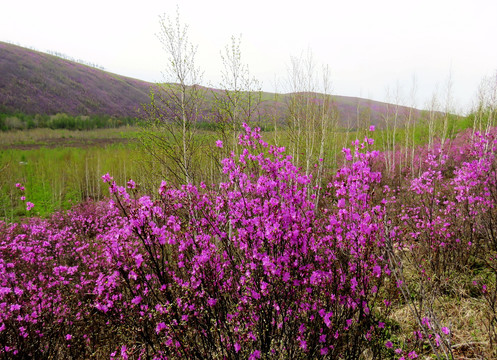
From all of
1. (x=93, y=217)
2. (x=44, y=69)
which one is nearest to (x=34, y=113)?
(x=44, y=69)

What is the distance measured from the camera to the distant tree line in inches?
1414

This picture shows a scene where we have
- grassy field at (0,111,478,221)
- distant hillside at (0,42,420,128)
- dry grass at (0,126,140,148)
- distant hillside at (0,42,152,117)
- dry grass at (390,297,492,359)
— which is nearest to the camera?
dry grass at (390,297,492,359)

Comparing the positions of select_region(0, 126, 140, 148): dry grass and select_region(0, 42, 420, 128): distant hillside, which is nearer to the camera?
select_region(0, 126, 140, 148): dry grass

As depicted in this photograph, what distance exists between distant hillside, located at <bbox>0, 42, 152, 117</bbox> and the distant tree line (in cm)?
392

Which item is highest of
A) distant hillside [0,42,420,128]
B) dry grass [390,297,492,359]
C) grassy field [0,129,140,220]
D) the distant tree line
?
distant hillside [0,42,420,128]

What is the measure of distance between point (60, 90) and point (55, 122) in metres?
14.8

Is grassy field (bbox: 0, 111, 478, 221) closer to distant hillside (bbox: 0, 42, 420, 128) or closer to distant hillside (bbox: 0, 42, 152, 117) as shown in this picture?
distant hillside (bbox: 0, 42, 420, 128)

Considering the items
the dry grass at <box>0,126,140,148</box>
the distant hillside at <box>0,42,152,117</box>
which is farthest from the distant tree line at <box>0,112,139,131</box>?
the distant hillside at <box>0,42,152,117</box>

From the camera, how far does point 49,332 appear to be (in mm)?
4047

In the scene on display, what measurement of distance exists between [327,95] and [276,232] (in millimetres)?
13490

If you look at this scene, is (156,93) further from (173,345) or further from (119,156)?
(119,156)

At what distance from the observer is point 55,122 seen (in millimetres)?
40062

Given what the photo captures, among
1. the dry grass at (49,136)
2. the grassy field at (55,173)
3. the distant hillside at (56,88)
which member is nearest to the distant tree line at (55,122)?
the dry grass at (49,136)

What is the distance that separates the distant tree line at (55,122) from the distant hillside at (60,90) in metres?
3.93
